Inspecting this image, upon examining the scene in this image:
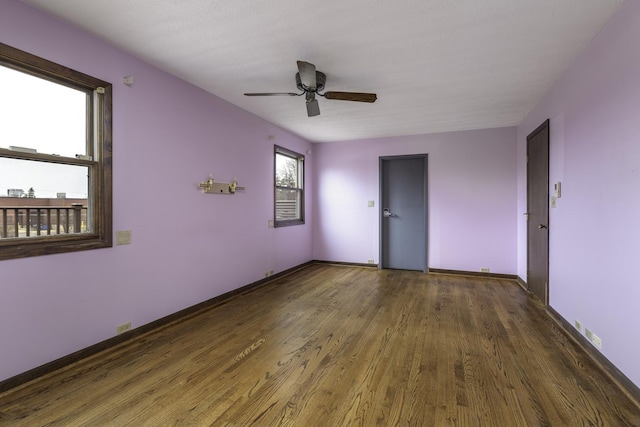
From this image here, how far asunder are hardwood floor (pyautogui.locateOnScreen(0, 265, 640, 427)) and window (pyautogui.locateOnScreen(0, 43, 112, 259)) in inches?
39.6

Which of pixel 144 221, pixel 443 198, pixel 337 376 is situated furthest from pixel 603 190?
pixel 144 221

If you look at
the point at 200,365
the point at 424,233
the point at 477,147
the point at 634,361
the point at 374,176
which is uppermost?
the point at 477,147

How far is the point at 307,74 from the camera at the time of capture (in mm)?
2672

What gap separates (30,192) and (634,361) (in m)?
4.18

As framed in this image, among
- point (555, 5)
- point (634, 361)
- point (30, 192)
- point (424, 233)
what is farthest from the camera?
point (424, 233)

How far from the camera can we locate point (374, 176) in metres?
5.79

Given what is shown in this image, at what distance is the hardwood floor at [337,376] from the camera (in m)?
1.72

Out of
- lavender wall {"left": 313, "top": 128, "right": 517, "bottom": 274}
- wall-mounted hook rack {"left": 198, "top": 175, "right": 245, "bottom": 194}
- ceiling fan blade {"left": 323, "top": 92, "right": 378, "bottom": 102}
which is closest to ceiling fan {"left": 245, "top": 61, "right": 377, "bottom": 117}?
ceiling fan blade {"left": 323, "top": 92, "right": 378, "bottom": 102}

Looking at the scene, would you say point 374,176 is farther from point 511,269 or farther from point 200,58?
point 200,58

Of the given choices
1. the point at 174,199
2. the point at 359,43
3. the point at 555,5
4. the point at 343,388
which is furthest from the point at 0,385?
the point at 555,5

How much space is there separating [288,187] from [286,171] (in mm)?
307

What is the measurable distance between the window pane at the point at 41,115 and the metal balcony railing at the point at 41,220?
16.6 inches

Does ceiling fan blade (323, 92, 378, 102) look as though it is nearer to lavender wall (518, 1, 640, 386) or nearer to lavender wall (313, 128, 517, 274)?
lavender wall (518, 1, 640, 386)

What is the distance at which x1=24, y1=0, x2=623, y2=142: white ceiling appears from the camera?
80.1 inches
